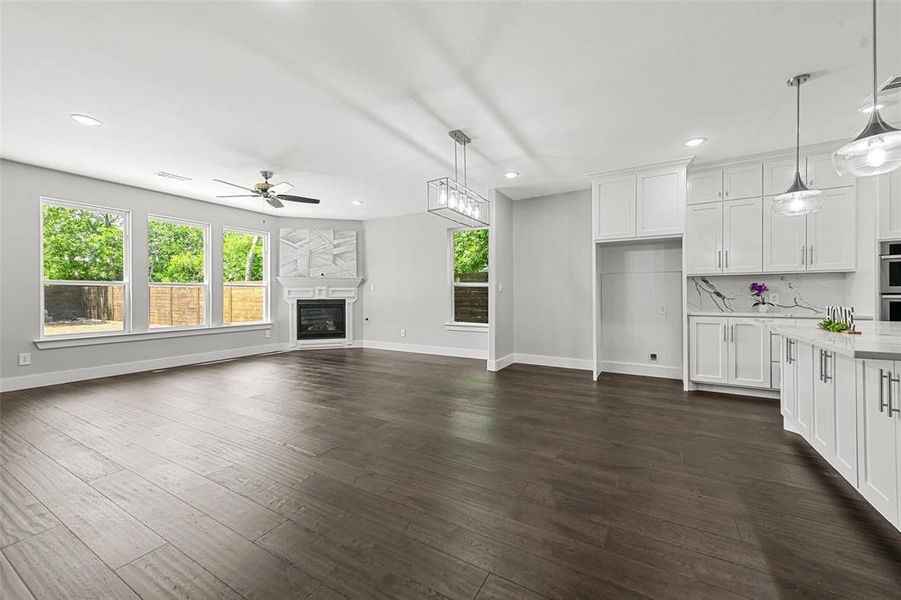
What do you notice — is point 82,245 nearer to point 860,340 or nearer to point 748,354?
point 860,340

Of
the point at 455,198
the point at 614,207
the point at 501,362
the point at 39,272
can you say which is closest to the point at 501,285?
the point at 501,362

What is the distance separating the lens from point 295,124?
341cm

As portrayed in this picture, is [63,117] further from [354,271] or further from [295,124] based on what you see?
[354,271]

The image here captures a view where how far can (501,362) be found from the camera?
559 cm

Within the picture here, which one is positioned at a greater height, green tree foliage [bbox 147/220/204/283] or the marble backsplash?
green tree foliage [bbox 147/220/204/283]

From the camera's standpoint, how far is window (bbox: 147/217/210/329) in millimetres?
5672

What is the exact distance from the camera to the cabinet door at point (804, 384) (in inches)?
97.6

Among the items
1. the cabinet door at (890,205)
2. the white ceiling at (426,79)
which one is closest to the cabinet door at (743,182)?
the white ceiling at (426,79)

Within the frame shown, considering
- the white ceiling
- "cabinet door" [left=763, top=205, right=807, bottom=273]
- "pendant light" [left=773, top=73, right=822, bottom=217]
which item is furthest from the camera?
"cabinet door" [left=763, top=205, right=807, bottom=273]

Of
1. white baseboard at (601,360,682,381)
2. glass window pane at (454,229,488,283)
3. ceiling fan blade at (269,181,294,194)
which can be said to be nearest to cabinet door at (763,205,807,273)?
white baseboard at (601,360,682,381)

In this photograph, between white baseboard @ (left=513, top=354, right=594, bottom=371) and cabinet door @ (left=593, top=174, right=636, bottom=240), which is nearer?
cabinet door @ (left=593, top=174, right=636, bottom=240)

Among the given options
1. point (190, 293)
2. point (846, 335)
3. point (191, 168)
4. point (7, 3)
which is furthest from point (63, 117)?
point (846, 335)

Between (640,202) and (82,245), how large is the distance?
24.5 feet

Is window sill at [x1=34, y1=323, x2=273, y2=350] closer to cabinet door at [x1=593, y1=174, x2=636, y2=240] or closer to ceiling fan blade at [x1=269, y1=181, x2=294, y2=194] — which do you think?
ceiling fan blade at [x1=269, y1=181, x2=294, y2=194]
